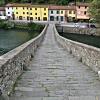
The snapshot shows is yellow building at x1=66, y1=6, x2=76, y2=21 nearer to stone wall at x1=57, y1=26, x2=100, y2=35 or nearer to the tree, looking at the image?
stone wall at x1=57, y1=26, x2=100, y2=35

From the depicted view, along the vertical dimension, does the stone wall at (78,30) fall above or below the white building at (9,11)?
below

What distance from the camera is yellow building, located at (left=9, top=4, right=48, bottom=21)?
420 feet

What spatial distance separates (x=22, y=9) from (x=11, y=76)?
122541 mm

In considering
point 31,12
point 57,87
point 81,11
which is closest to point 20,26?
point 31,12

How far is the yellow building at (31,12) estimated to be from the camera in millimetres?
127875

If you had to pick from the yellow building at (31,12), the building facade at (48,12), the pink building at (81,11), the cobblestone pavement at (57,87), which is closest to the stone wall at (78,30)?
the building facade at (48,12)

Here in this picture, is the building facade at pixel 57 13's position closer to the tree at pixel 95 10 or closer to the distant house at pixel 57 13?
the distant house at pixel 57 13

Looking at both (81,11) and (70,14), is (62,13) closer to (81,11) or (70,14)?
(70,14)

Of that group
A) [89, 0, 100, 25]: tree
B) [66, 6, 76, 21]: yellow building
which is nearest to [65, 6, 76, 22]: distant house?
[66, 6, 76, 21]: yellow building

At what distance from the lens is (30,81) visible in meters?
11.2

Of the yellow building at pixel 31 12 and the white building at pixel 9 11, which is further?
the white building at pixel 9 11

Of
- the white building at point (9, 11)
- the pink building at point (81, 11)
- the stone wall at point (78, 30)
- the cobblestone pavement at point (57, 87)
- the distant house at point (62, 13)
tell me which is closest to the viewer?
the cobblestone pavement at point (57, 87)

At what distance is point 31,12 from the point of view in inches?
5103

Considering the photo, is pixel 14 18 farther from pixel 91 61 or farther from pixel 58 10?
pixel 91 61
